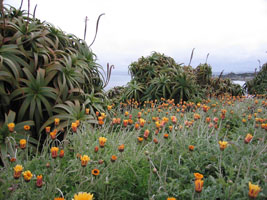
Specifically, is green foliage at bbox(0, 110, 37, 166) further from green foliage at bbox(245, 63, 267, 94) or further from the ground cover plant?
green foliage at bbox(245, 63, 267, 94)

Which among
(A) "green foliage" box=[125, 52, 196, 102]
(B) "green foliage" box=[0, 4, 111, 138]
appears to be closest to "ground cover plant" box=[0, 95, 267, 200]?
(B) "green foliage" box=[0, 4, 111, 138]

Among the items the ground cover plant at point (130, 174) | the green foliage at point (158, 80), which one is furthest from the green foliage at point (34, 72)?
the green foliage at point (158, 80)

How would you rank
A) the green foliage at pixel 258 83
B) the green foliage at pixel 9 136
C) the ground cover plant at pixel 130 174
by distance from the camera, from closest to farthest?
the ground cover plant at pixel 130 174 < the green foliage at pixel 9 136 < the green foliage at pixel 258 83

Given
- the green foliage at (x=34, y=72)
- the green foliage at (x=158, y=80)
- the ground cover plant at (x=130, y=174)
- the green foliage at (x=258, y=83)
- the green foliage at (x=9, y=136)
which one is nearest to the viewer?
the ground cover plant at (x=130, y=174)

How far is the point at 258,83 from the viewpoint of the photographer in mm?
6652

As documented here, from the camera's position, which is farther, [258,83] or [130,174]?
[258,83]

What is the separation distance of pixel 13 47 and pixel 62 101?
69 cm

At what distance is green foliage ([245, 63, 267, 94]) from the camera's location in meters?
6.32

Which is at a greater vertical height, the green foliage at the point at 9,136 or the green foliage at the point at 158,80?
the green foliage at the point at 158,80

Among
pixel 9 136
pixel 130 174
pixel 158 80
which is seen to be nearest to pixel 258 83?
pixel 158 80

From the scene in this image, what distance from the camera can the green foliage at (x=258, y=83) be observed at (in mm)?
6321

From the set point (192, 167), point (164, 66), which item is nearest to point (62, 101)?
point (192, 167)

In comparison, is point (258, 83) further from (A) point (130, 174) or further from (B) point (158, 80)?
(A) point (130, 174)

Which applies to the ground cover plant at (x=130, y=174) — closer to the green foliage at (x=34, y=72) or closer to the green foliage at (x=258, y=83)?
the green foliage at (x=34, y=72)
